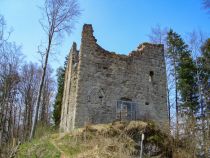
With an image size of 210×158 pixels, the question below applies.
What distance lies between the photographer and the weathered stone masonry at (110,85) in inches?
596

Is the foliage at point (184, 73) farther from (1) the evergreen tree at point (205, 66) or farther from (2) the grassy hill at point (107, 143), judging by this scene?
(2) the grassy hill at point (107, 143)

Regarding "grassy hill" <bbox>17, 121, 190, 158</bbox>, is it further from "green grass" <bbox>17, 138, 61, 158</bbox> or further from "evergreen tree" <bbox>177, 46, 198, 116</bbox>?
"evergreen tree" <bbox>177, 46, 198, 116</bbox>

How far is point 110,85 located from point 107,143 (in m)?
4.72

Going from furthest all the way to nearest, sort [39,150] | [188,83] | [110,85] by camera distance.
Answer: [188,83] → [110,85] → [39,150]

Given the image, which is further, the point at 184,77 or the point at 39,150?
the point at 184,77

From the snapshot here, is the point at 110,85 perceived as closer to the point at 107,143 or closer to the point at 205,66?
the point at 107,143

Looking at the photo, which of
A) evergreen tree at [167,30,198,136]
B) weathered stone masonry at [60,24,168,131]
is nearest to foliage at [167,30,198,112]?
evergreen tree at [167,30,198,136]

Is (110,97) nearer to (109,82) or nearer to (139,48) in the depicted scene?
(109,82)

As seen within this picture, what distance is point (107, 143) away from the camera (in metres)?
11.9

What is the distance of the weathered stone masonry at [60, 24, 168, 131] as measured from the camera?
596 inches

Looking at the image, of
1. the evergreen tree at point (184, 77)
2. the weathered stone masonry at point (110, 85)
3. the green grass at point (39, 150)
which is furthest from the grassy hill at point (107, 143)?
the evergreen tree at point (184, 77)

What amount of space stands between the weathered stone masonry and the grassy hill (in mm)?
1629

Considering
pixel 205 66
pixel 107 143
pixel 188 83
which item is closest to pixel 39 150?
pixel 107 143

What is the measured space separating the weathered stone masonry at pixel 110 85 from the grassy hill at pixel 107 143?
1629 mm
